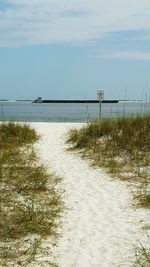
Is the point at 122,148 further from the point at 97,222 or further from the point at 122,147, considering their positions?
the point at 97,222

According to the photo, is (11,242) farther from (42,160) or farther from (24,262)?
(42,160)

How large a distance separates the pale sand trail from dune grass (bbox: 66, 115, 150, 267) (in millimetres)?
283

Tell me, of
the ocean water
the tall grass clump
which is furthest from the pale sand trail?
the ocean water

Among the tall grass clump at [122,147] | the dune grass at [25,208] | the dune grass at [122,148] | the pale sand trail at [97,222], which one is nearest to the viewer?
the pale sand trail at [97,222]

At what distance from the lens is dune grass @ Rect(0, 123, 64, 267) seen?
5.13 meters

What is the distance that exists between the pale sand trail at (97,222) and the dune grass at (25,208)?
20 centimetres

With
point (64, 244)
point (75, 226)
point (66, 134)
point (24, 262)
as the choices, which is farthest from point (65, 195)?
point (66, 134)

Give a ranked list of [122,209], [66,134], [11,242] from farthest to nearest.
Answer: [66,134], [122,209], [11,242]

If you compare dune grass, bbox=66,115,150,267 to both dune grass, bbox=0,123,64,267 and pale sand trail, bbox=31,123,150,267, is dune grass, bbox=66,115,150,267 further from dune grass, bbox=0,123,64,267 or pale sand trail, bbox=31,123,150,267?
dune grass, bbox=0,123,64,267

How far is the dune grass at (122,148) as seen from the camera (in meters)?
8.85

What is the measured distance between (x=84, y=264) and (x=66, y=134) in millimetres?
11886

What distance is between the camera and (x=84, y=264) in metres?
4.75

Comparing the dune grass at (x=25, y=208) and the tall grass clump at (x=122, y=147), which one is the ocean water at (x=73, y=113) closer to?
the tall grass clump at (x=122, y=147)

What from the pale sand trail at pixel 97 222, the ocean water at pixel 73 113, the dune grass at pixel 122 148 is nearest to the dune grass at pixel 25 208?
the pale sand trail at pixel 97 222
